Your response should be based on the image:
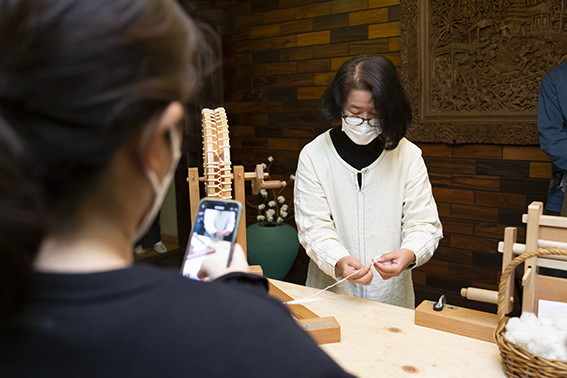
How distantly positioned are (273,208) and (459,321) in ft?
10.0

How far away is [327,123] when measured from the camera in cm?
401

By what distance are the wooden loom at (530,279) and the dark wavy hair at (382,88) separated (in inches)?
25.9

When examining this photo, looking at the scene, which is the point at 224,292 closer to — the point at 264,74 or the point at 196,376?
the point at 196,376

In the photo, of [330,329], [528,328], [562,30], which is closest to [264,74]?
[562,30]

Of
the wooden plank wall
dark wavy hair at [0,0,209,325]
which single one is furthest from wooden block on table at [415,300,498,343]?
the wooden plank wall

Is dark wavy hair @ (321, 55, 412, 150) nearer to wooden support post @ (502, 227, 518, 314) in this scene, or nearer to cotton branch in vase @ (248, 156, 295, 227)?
wooden support post @ (502, 227, 518, 314)

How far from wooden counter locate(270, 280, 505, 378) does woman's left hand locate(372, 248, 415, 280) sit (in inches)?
4.6

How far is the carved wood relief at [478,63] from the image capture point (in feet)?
9.98

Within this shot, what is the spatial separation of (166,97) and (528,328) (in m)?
1.03

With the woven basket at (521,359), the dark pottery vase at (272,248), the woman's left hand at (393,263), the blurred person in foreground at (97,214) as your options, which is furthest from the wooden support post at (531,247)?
the dark pottery vase at (272,248)

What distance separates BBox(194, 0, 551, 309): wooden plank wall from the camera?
3.33 metres

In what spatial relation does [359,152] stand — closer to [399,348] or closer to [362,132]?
[362,132]

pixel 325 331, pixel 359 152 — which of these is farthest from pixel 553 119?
pixel 325 331

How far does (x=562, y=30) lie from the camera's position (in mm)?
2945
